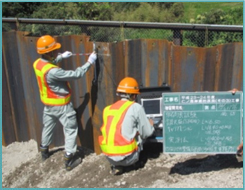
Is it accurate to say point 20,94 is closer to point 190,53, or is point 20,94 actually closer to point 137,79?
point 137,79

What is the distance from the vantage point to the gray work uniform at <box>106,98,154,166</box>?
17.2 ft

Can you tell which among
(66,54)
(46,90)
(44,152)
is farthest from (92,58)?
(44,152)

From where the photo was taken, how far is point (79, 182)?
18.9 feet

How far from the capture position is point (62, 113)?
6027mm

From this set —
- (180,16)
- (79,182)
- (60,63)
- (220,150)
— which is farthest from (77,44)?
(180,16)

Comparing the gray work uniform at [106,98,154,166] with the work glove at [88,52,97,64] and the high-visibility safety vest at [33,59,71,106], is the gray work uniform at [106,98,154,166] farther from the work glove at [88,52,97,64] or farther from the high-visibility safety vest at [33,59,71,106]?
the high-visibility safety vest at [33,59,71,106]

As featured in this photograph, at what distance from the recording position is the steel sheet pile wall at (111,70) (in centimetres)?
561

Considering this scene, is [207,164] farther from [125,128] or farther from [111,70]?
[111,70]

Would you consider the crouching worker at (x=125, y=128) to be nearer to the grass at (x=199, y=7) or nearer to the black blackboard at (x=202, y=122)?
the black blackboard at (x=202, y=122)

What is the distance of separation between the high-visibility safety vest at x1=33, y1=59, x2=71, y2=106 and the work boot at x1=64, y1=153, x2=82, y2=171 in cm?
90

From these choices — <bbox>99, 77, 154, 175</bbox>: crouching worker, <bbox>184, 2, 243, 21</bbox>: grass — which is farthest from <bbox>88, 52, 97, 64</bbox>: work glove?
<bbox>184, 2, 243, 21</bbox>: grass

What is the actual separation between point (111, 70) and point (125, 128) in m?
1.12

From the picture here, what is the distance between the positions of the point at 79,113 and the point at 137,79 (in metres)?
1.27

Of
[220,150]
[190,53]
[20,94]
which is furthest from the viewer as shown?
[20,94]
